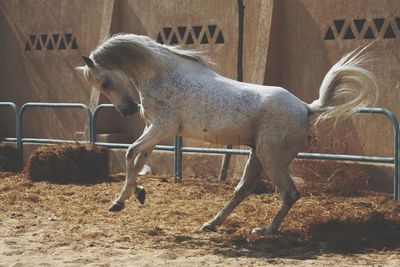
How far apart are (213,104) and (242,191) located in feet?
3.06

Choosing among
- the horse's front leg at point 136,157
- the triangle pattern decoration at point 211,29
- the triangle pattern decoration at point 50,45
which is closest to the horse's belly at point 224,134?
the horse's front leg at point 136,157

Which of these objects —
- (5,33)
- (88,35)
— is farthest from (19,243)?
(5,33)

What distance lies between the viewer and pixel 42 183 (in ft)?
36.5

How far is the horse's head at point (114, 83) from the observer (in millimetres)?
7891

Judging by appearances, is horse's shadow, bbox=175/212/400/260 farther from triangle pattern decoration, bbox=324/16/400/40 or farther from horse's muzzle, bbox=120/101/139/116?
triangle pattern decoration, bbox=324/16/400/40

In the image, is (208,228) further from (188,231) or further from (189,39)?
(189,39)

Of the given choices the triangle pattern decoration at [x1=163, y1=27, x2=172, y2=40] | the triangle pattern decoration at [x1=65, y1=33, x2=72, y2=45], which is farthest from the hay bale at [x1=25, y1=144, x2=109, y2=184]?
the triangle pattern decoration at [x1=65, y1=33, x2=72, y2=45]

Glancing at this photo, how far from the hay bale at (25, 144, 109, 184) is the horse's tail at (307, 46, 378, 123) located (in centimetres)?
475

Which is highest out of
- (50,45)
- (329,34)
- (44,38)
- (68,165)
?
(329,34)

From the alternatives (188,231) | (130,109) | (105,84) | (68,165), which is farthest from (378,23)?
(68,165)

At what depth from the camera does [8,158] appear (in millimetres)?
12602

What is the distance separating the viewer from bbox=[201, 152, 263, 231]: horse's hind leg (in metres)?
7.65

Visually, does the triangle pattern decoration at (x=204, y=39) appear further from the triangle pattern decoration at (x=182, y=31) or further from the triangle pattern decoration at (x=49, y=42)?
the triangle pattern decoration at (x=49, y=42)

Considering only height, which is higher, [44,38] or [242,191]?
[44,38]
